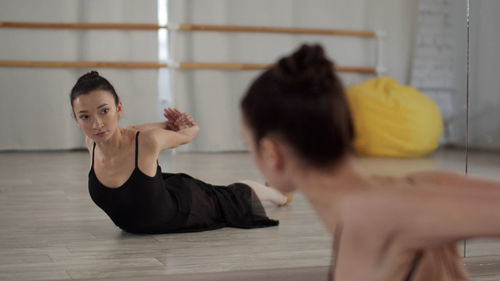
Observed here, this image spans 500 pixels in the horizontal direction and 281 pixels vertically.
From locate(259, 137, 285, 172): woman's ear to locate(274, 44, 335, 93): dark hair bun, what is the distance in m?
0.07

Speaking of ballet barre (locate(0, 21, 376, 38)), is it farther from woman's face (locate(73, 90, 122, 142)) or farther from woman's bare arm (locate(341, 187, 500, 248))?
woman's bare arm (locate(341, 187, 500, 248))

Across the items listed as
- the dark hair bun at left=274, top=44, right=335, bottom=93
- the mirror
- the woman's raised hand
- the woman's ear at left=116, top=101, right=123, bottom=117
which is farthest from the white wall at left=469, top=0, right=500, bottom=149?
the dark hair bun at left=274, top=44, right=335, bottom=93

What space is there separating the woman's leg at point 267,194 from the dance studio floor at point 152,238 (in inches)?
1.2

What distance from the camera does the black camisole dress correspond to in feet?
5.56

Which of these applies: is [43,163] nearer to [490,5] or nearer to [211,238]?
[211,238]

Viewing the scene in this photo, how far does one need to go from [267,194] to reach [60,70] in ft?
2.46

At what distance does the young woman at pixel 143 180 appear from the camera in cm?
156

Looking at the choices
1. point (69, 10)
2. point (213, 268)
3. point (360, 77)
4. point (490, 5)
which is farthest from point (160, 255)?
point (490, 5)

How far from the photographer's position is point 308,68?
631 mm

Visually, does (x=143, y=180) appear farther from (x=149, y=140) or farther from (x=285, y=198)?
(x=285, y=198)

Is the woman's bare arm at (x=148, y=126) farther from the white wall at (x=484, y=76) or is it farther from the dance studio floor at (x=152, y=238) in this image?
the white wall at (x=484, y=76)

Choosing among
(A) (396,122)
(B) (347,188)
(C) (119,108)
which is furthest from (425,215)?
(A) (396,122)

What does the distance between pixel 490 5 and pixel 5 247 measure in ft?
4.48

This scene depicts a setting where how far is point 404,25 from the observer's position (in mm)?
2768
